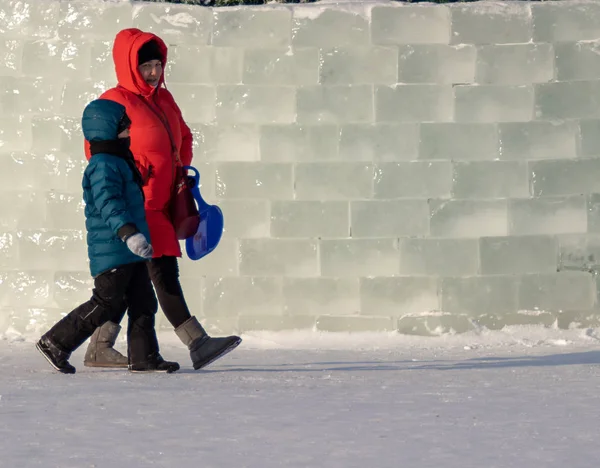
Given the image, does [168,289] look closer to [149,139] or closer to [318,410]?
[149,139]

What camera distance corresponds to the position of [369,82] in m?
7.38

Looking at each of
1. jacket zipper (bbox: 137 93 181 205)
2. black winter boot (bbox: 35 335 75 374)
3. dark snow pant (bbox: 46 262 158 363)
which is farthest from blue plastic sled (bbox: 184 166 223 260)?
black winter boot (bbox: 35 335 75 374)

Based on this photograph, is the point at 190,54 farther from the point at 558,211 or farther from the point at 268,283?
the point at 558,211

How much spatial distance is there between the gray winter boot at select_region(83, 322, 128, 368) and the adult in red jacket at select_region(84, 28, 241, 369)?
0.33m

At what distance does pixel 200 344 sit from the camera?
6090 mm

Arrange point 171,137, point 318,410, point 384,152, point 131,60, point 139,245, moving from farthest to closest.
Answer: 1. point 384,152
2. point 171,137
3. point 131,60
4. point 139,245
5. point 318,410

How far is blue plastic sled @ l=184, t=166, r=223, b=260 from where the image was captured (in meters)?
6.43

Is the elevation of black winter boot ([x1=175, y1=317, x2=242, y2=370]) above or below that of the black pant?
below

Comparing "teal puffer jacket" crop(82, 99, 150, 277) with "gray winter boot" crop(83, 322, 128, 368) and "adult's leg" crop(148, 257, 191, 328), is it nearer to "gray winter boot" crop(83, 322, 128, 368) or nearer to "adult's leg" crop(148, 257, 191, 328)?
"adult's leg" crop(148, 257, 191, 328)

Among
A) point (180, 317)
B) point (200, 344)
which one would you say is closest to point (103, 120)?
point (180, 317)

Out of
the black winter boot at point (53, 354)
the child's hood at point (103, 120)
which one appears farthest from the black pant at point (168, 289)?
the child's hood at point (103, 120)

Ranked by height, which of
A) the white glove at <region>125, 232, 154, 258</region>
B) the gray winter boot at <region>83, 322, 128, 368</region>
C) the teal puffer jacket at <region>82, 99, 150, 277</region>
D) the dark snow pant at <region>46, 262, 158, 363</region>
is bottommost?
the gray winter boot at <region>83, 322, 128, 368</region>

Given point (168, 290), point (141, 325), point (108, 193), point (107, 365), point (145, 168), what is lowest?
point (107, 365)

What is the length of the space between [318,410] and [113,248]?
1343mm
